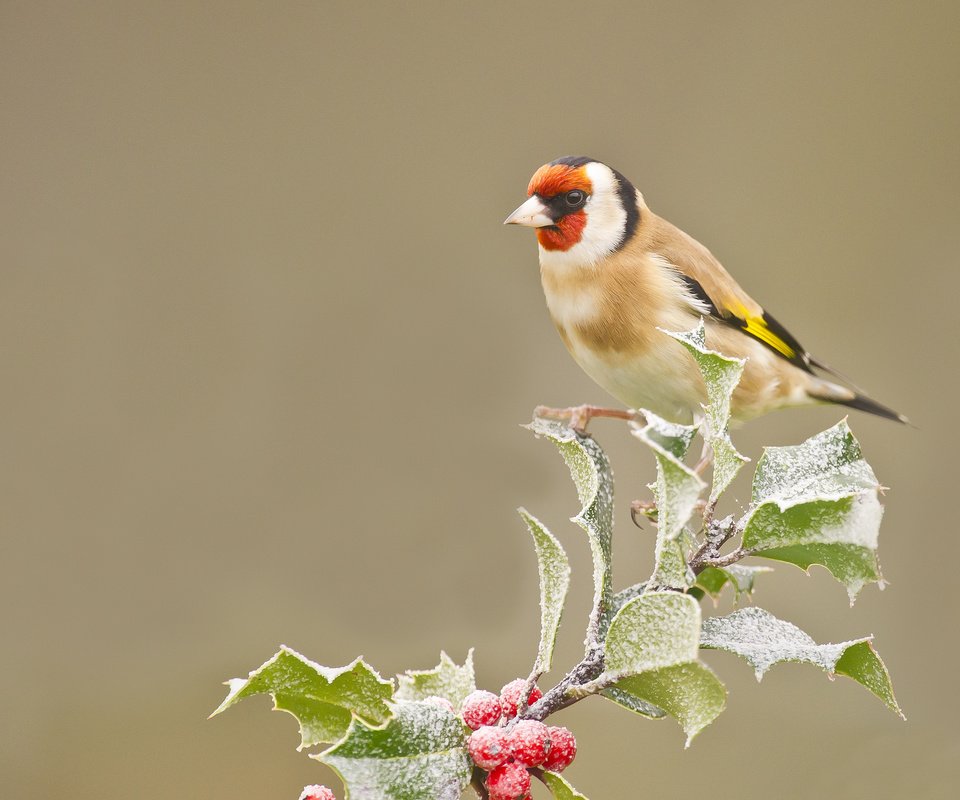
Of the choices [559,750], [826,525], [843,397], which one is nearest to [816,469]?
[826,525]

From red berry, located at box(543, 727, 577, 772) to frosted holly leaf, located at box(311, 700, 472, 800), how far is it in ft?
0.11

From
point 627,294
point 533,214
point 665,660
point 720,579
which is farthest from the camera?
point 627,294

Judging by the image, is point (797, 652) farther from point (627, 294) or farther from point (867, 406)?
point (867, 406)

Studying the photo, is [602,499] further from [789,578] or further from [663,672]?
[789,578]

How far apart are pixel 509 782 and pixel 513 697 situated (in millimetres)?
41

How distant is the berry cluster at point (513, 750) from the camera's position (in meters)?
0.40

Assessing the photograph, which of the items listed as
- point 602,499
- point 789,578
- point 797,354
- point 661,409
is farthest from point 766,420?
point 602,499

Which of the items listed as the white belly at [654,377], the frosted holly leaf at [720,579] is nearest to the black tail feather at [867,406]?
the white belly at [654,377]

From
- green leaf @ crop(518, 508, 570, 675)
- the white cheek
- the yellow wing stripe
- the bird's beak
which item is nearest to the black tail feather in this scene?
the yellow wing stripe

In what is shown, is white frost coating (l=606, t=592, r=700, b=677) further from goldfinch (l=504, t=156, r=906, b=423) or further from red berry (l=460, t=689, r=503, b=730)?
goldfinch (l=504, t=156, r=906, b=423)

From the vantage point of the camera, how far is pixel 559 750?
0.42 meters

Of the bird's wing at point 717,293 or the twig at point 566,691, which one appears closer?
the twig at point 566,691

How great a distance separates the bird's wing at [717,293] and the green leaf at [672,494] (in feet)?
3.11

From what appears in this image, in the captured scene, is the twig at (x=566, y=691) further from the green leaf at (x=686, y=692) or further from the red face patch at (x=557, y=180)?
the red face patch at (x=557, y=180)
